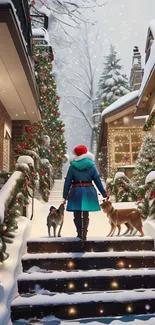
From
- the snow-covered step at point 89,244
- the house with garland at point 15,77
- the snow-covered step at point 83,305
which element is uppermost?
the house with garland at point 15,77

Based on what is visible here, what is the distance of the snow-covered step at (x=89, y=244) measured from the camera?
527 cm

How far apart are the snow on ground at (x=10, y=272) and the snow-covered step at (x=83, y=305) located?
5.3 inches

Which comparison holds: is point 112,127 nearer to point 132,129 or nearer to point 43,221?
point 132,129

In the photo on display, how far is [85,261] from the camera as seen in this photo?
489 cm

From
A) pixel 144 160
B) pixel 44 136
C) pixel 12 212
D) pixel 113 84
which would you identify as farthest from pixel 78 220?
pixel 113 84

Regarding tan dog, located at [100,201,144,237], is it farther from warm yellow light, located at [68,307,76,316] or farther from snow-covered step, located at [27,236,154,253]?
warm yellow light, located at [68,307,76,316]

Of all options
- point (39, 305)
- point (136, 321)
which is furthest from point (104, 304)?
point (39, 305)

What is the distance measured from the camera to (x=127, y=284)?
14.5 ft

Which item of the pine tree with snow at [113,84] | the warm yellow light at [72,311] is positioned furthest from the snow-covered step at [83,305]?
the pine tree with snow at [113,84]

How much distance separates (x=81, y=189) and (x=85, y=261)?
112 cm

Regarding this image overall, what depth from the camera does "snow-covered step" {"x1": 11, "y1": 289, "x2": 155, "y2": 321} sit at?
12.7 ft

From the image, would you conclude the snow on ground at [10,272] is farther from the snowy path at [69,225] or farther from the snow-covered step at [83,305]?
→ the snowy path at [69,225]

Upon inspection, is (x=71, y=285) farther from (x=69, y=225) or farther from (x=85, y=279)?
(x=69, y=225)

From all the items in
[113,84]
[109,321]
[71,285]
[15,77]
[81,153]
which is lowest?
[109,321]
